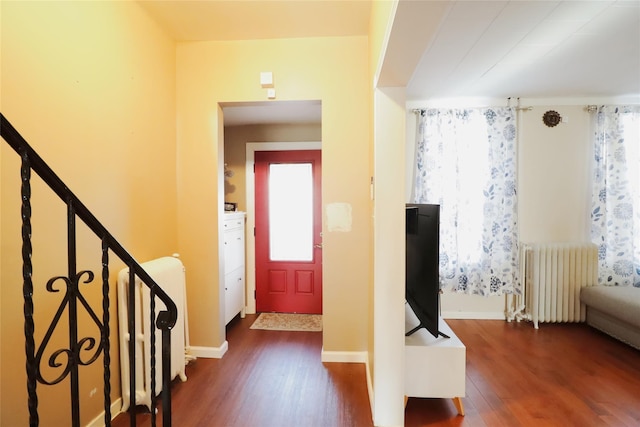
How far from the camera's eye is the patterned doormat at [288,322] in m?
3.25

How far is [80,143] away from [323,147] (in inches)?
63.8

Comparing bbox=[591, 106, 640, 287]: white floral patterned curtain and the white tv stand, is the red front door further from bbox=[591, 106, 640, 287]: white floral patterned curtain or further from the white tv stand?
bbox=[591, 106, 640, 287]: white floral patterned curtain

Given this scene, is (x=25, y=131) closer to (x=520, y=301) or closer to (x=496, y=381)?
(x=496, y=381)

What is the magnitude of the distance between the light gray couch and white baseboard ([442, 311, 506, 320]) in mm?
810

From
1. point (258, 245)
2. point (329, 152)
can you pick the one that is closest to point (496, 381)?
point (329, 152)

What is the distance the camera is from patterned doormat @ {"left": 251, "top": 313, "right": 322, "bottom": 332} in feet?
10.7

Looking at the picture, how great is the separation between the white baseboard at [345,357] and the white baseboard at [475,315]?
4.63ft

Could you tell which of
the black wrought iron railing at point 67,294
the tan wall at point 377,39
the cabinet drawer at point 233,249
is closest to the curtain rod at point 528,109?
the tan wall at point 377,39

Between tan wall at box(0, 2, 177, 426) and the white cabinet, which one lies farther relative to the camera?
Result: the white cabinet

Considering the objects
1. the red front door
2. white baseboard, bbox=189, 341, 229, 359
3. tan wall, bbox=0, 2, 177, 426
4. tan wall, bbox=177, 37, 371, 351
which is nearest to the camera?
tan wall, bbox=0, 2, 177, 426

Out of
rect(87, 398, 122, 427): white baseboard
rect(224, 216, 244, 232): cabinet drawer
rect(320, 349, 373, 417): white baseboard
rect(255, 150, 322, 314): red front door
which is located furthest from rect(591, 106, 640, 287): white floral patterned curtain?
rect(87, 398, 122, 427): white baseboard

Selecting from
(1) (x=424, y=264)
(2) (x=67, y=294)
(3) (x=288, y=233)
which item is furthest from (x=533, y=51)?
(2) (x=67, y=294)

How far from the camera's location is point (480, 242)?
329 cm

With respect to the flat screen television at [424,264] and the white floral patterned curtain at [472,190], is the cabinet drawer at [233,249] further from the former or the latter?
the white floral patterned curtain at [472,190]
